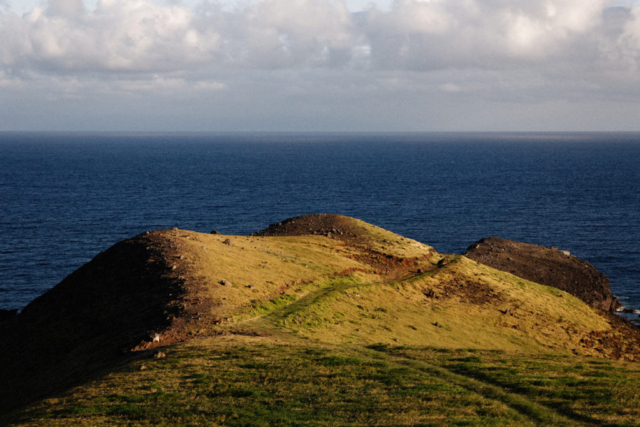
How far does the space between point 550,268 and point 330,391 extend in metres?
67.1

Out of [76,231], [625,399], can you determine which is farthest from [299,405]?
[76,231]

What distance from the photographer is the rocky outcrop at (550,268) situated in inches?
2926

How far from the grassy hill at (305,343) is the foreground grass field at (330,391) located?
11 centimetres

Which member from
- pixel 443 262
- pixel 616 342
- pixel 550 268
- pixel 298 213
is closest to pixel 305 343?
pixel 443 262

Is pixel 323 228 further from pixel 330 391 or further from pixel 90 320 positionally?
pixel 330 391

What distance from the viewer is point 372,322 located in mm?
42562

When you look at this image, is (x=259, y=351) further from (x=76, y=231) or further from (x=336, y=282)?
(x=76, y=231)

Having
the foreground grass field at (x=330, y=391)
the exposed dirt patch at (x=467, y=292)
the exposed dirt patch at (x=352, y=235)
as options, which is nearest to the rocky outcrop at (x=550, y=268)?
the exposed dirt patch at (x=352, y=235)

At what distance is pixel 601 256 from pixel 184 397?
3767 inches

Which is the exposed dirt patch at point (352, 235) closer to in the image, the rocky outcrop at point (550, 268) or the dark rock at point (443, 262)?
the dark rock at point (443, 262)

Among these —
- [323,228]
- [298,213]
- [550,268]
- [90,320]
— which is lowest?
[550,268]

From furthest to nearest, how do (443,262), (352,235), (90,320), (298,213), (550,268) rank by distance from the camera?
1. (298,213)
2. (550,268)
3. (352,235)
4. (443,262)
5. (90,320)

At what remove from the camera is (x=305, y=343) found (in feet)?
112

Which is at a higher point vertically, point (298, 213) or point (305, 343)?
point (305, 343)
